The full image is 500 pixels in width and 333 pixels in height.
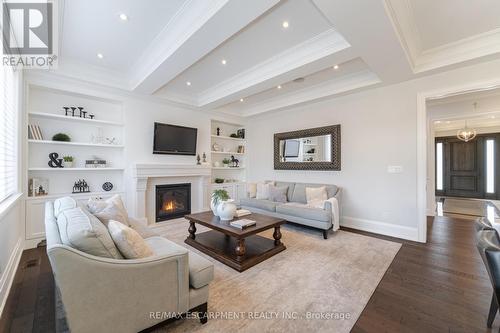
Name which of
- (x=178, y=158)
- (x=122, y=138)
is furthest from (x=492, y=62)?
(x=122, y=138)

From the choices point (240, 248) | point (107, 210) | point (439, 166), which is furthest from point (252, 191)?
point (439, 166)

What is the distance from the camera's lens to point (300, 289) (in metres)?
2.26

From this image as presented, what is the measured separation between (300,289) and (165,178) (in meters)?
3.86

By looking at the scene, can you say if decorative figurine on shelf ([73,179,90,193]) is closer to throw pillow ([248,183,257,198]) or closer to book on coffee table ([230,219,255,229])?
book on coffee table ([230,219,255,229])

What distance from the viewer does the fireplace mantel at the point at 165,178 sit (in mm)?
4371

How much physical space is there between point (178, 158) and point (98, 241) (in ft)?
13.0

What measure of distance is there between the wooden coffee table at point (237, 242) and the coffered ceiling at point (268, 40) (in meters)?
2.34

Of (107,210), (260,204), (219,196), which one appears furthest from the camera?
(260,204)

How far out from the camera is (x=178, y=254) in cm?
164

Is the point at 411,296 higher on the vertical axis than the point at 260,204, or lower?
lower

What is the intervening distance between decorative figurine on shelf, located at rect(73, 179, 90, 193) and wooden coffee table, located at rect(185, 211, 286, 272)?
2.29 meters

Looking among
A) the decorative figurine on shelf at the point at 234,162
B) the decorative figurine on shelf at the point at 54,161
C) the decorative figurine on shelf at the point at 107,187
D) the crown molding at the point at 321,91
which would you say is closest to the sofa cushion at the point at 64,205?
the decorative figurine on shelf at the point at 54,161

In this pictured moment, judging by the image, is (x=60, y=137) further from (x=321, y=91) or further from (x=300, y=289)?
(x=321, y=91)

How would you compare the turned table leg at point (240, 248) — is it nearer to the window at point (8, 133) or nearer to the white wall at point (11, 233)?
the white wall at point (11, 233)
